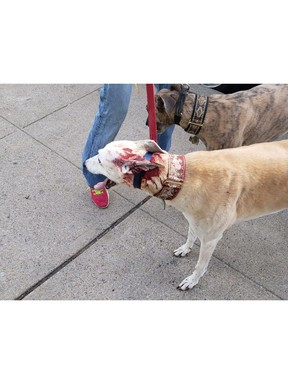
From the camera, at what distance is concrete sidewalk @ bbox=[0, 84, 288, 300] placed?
3.33 meters

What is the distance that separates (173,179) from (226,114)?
3.85ft

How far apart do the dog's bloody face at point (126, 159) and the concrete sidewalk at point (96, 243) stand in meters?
1.04

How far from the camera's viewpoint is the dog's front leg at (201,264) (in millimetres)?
3064

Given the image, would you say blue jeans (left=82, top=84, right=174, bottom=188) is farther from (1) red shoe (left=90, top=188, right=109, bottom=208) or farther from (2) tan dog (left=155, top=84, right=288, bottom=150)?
(2) tan dog (left=155, top=84, right=288, bottom=150)

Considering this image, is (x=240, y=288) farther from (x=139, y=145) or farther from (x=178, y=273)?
(x=139, y=145)

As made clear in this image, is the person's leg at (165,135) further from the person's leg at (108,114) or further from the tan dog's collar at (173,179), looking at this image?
the tan dog's collar at (173,179)

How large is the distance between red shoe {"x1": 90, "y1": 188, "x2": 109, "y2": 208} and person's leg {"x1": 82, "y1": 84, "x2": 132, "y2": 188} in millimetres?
262

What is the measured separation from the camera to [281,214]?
4023 mm

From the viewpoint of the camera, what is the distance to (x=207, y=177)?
2.78 metres

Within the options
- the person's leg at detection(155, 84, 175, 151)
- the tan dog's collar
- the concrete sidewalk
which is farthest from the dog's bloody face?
the person's leg at detection(155, 84, 175, 151)

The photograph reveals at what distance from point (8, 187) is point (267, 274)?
262 centimetres

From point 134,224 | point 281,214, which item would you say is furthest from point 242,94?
point 134,224

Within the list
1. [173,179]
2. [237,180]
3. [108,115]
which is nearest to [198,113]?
[108,115]

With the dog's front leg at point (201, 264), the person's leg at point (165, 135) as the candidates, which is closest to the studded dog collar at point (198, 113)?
the person's leg at point (165, 135)
